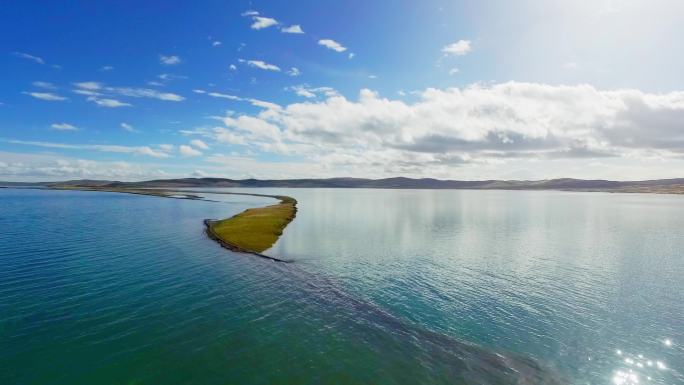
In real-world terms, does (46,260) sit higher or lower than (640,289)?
higher

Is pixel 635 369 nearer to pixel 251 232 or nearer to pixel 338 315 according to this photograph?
pixel 338 315

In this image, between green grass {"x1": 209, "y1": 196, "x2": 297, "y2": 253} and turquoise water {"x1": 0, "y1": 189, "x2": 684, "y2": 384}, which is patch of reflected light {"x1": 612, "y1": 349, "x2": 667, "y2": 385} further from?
green grass {"x1": 209, "y1": 196, "x2": 297, "y2": 253}

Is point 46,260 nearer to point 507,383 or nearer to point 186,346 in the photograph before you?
point 186,346

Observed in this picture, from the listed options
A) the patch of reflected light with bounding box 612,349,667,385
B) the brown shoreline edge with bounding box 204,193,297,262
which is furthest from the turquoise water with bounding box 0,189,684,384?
the brown shoreline edge with bounding box 204,193,297,262

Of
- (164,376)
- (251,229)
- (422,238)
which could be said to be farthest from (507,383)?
(251,229)

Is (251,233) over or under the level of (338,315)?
over

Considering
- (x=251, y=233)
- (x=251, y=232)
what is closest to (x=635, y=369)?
(x=251, y=233)

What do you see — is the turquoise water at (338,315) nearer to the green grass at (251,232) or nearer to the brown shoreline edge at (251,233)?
the brown shoreline edge at (251,233)

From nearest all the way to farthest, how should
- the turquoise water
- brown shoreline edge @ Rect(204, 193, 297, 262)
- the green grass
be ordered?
the turquoise water → brown shoreline edge @ Rect(204, 193, 297, 262) → the green grass

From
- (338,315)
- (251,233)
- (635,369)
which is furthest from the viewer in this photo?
(251,233)
